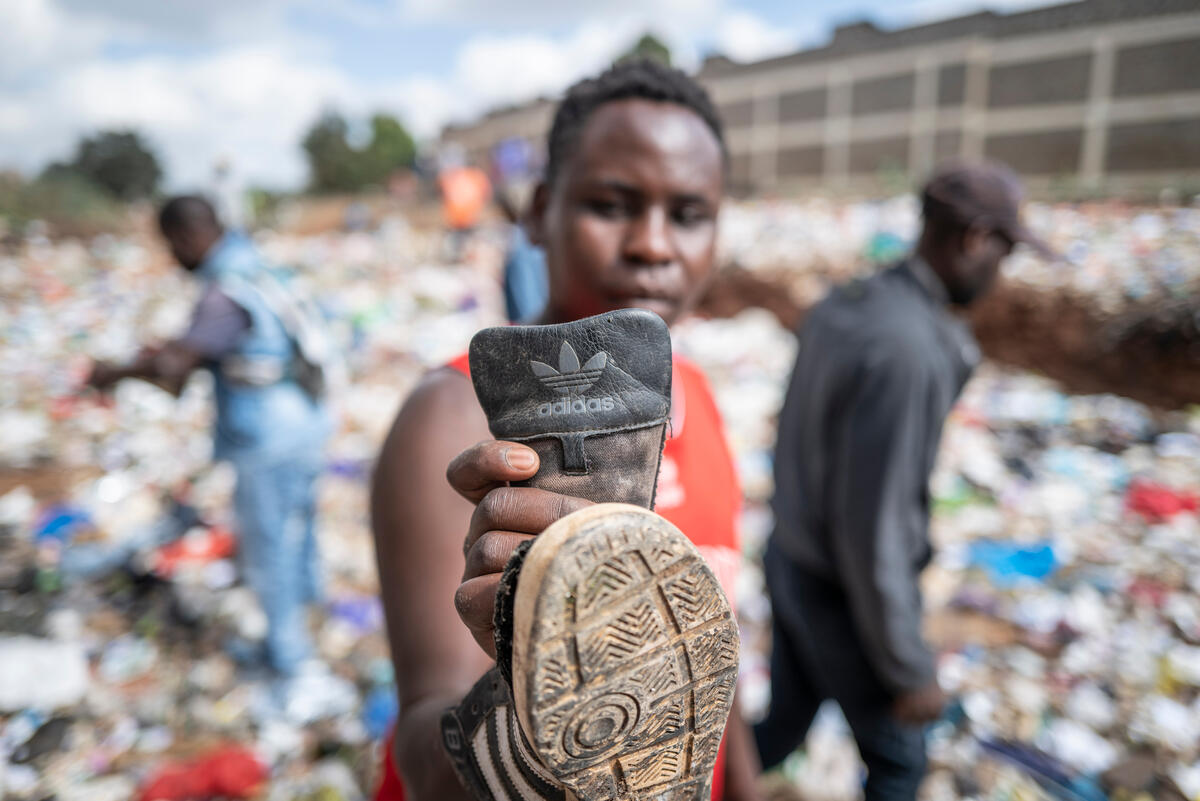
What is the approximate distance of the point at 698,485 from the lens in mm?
1150

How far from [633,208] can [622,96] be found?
21 cm

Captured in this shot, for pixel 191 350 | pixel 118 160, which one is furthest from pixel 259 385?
pixel 118 160

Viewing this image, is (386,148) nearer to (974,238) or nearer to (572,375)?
(974,238)

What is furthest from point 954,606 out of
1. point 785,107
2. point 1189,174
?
point 785,107

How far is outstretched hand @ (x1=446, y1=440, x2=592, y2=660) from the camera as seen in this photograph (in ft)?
1.88

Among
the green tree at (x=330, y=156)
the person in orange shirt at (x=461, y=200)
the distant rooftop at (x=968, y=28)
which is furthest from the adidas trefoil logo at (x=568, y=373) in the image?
the green tree at (x=330, y=156)

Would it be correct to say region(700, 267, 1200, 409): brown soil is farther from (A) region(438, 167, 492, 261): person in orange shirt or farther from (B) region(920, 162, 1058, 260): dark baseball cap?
(A) region(438, 167, 492, 261): person in orange shirt

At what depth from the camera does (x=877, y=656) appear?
5.83ft

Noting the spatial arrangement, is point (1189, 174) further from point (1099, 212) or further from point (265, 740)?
point (265, 740)

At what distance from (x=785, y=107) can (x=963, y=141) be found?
6.02m

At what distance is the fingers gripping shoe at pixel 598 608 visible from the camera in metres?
0.52

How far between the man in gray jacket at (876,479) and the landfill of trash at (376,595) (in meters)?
0.76

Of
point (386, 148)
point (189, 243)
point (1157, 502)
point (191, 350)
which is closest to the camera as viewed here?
point (191, 350)

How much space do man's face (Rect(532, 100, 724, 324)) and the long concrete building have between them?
743 cm
